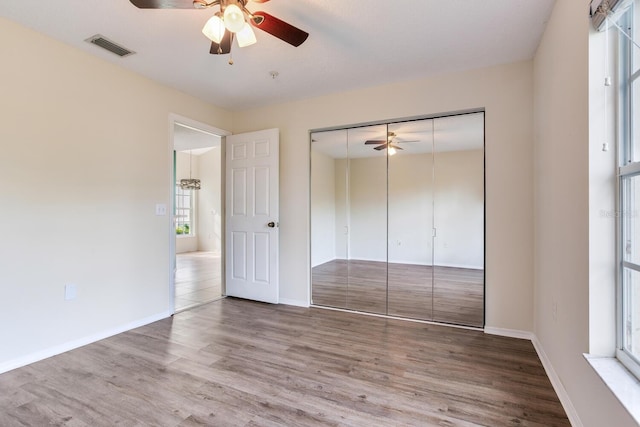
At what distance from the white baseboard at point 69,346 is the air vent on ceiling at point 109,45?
2.48 meters

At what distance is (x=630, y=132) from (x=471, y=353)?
1.87 metres

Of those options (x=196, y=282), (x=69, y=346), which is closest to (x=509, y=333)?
(x=69, y=346)

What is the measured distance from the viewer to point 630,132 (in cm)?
134

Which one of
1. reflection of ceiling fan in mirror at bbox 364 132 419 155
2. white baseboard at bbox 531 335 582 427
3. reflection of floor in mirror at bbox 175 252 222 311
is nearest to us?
white baseboard at bbox 531 335 582 427

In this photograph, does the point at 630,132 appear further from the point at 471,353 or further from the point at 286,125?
the point at 286,125

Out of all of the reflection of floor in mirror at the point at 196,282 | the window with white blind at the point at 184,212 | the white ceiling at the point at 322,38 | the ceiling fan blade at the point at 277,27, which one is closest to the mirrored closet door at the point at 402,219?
the white ceiling at the point at 322,38

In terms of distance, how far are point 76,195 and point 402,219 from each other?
311 cm

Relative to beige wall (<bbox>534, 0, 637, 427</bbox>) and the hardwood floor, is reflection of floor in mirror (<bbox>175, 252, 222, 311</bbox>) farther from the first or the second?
beige wall (<bbox>534, 0, 637, 427</bbox>)

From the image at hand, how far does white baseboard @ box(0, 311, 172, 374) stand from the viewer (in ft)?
7.30

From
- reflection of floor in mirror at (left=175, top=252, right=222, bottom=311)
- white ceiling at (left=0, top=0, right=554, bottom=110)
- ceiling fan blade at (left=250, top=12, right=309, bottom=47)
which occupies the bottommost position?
reflection of floor in mirror at (left=175, top=252, right=222, bottom=311)

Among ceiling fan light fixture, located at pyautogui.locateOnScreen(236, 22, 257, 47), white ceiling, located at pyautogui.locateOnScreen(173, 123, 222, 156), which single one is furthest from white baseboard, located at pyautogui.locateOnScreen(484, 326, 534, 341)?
white ceiling, located at pyautogui.locateOnScreen(173, 123, 222, 156)

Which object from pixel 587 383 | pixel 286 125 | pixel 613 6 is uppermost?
pixel 286 125

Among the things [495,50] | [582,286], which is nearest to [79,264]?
[582,286]

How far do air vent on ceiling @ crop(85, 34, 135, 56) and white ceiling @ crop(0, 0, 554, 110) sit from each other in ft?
0.17
